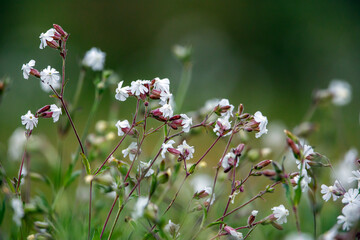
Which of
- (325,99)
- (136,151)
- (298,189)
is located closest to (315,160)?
(298,189)

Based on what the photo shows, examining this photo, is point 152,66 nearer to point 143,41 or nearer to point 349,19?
point 143,41

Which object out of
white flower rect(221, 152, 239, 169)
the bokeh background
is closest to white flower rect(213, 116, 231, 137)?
white flower rect(221, 152, 239, 169)

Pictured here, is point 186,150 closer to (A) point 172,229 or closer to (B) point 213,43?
(A) point 172,229

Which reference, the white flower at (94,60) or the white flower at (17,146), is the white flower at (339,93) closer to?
the white flower at (94,60)

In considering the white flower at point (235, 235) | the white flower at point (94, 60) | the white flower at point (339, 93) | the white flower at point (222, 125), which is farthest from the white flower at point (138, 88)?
the white flower at point (339, 93)

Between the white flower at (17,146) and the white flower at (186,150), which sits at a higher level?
the white flower at (186,150)

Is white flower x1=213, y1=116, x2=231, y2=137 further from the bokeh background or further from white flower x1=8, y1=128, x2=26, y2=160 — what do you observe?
the bokeh background

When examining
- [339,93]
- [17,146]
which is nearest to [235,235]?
[17,146]
